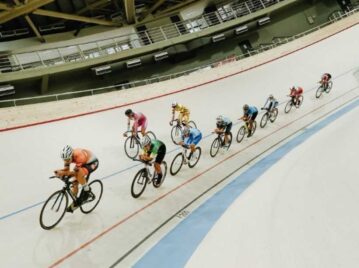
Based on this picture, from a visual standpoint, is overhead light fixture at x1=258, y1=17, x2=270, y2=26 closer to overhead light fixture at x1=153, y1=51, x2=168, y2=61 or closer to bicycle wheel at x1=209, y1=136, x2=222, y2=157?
overhead light fixture at x1=153, y1=51, x2=168, y2=61

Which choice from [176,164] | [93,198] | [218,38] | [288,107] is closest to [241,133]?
[176,164]

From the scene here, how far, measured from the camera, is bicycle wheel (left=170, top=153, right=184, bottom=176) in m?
7.47

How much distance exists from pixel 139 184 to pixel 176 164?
1462 mm

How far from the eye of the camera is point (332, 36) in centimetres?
1647

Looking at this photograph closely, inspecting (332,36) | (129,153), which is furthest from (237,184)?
(332,36)

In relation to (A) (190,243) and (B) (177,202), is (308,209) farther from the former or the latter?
(B) (177,202)

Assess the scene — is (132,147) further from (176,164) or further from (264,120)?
(264,120)

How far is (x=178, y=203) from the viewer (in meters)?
6.38

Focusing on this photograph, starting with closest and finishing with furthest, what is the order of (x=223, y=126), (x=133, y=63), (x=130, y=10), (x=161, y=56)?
1. (x=223, y=126)
2. (x=133, y=63)
3. (x=130, y=10)
4. (x=161, y=56)

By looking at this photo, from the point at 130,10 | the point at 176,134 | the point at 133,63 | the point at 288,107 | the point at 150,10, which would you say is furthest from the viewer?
the point at 150,10

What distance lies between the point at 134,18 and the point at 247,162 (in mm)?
12227

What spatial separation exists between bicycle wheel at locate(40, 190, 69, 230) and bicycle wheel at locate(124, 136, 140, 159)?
298 cm

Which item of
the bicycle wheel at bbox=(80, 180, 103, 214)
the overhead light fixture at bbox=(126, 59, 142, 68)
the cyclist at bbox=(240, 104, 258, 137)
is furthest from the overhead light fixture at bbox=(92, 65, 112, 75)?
the bicycle wheel at bbox=(80, 180, 103, 214)

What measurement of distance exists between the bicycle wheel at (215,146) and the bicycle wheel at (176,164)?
1.20m
